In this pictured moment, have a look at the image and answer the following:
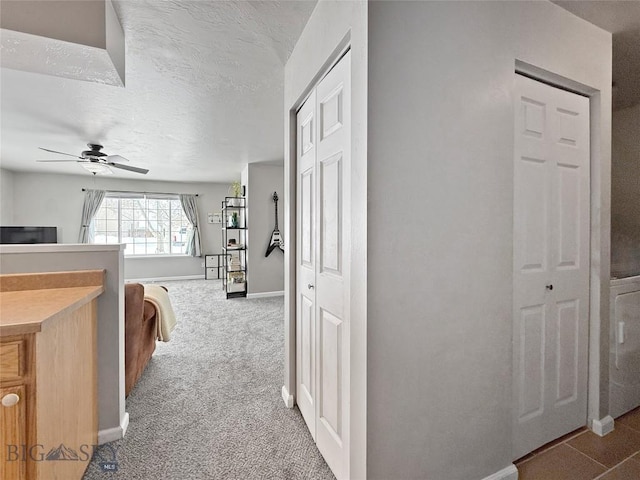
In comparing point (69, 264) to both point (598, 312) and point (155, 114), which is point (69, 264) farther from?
point (598, 312)

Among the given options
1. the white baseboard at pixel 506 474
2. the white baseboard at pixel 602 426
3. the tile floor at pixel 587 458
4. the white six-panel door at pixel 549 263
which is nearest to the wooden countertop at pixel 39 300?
the white baseboard at pixel 506 474

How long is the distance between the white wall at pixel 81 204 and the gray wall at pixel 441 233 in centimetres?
707

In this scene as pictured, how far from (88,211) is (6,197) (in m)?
1.28

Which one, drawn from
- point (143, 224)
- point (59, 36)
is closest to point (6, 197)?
point (143, 224)

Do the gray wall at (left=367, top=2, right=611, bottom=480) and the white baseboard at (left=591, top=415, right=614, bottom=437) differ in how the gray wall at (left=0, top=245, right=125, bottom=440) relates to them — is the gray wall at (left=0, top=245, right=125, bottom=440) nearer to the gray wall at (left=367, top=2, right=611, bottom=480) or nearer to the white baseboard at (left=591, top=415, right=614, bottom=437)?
the gray wall at (left=367, top=2, right=611, bottom=480)

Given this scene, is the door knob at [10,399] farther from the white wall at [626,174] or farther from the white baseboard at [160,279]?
the white baseboard at [160,279]

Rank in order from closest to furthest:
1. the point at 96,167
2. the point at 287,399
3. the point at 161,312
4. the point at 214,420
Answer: the point at 214,420, the point at 287,399, the point at 161,312, the point at 96,167

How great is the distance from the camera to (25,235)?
5160 millimetres

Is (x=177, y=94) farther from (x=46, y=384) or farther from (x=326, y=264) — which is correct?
(x=46, y=384)

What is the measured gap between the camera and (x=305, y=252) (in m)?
1.87

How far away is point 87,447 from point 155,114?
2905 millimetres

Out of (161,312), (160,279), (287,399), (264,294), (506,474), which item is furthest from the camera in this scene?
(160,279)

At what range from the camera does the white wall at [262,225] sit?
5469 mm

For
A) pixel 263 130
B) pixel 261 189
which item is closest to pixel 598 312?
pixel 263 130
